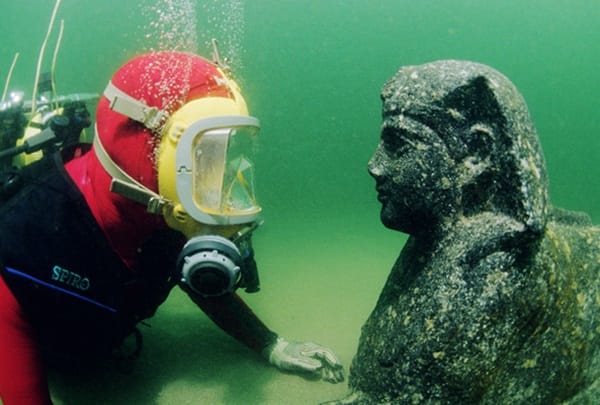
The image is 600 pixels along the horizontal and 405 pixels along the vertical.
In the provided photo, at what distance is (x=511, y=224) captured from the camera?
6.82ft

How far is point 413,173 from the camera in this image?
2.29 meters

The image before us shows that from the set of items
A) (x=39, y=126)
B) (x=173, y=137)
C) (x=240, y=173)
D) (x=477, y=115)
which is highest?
(x=477, y=115)

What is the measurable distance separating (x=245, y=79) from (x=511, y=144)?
2.04 m

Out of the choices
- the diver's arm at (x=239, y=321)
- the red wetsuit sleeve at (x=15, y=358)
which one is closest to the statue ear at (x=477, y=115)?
the diver's arm at (x=239, y=321)

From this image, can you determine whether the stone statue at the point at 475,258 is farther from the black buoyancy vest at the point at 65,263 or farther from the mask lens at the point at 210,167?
the black buoyancy vest at the point at 65,263

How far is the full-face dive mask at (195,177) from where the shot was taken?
249cm

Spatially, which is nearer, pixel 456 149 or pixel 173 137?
pixel 456 149

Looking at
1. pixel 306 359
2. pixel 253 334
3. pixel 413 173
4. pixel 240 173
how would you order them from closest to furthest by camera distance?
pixel 413 173 → pixel 240 173 → pixel 306 359 → pixel 253 334

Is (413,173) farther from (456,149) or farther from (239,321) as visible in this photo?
(239,321)

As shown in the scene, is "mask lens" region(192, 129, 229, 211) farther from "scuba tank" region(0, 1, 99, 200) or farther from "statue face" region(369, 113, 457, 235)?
"scuba tank" region(0, 1, 99, 200)

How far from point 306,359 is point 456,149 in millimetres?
2284

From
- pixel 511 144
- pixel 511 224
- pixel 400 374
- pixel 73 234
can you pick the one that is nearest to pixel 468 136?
pixel 511 144

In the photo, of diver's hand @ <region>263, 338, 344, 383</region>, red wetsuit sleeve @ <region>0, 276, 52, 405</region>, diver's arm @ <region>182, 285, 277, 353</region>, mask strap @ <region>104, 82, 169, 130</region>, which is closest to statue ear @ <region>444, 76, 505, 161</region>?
mask strap @ <region>104, 82, 169, 130</region>

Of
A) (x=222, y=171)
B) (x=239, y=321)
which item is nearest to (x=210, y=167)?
(x=222, y=171)
